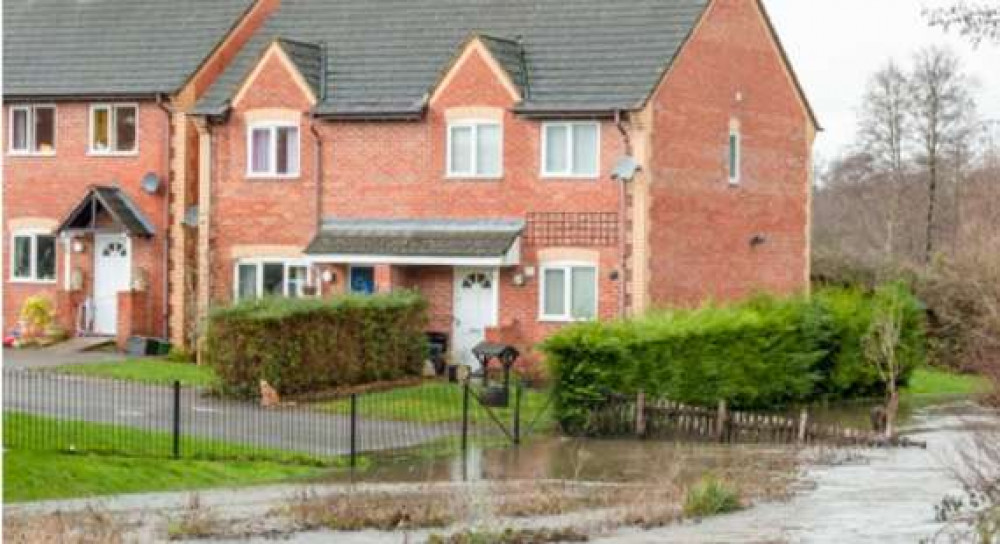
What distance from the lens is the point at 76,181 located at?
155ft

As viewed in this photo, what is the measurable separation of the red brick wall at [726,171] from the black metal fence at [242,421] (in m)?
5.80

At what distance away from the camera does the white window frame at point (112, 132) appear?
46750mm

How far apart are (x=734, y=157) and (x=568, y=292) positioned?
6.63 meters

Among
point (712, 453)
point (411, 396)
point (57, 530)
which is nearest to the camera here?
point (57, 530)

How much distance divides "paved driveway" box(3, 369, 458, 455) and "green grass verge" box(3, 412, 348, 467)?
785mm

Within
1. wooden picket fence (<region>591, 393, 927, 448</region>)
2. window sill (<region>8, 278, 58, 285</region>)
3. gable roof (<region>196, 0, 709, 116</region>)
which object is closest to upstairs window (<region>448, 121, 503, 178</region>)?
gable roof (<region>196, 0, 709, 116</region>)

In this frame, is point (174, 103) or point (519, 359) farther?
point (174, 103)

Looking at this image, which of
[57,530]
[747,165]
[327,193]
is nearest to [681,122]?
[747,165]

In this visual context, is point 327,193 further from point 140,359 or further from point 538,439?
point 538,439

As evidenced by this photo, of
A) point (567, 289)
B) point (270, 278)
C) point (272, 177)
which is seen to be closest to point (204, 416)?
point (567, 289)

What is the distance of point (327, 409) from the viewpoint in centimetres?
3522

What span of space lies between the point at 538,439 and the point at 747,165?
14.8 metres

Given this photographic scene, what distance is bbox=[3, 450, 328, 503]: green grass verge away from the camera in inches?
949

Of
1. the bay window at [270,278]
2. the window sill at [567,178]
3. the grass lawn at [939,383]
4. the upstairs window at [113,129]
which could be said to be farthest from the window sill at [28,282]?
the grass lawn at [939,383]
